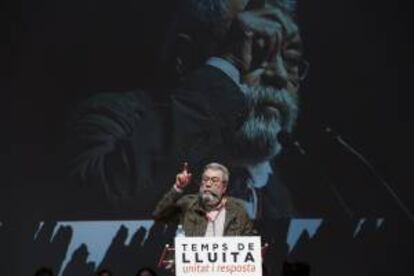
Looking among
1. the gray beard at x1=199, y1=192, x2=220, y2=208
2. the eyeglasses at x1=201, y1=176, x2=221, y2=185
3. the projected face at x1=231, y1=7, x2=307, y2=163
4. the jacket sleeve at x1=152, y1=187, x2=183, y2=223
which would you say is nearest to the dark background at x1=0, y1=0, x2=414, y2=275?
the projected face at x1=231, y1=7, x2=307, y2=163

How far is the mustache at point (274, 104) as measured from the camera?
31.0 ft

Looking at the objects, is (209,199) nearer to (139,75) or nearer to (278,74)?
(139,75)

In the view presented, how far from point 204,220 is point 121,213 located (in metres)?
3.93

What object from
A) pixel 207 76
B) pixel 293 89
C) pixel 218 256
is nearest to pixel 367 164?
pixel 293 89

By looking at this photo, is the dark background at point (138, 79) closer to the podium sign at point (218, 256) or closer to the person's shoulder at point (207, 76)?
the person's shoulder at point (207, 76)

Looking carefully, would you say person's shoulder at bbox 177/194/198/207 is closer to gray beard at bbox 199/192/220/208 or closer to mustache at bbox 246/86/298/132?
gray beard at bbox 199/192/220/208

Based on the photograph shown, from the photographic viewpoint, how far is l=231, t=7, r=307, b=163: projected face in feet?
31.0

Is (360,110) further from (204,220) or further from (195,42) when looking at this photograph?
(204,220)

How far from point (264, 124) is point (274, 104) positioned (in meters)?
0.21

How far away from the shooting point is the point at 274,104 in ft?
31.2

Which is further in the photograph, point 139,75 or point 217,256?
point 139,75

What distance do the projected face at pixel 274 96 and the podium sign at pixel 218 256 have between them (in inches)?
175

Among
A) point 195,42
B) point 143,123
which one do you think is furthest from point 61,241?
point 195,42

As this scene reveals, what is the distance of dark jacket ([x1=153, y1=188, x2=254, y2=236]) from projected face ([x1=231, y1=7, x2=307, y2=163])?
3905mm
